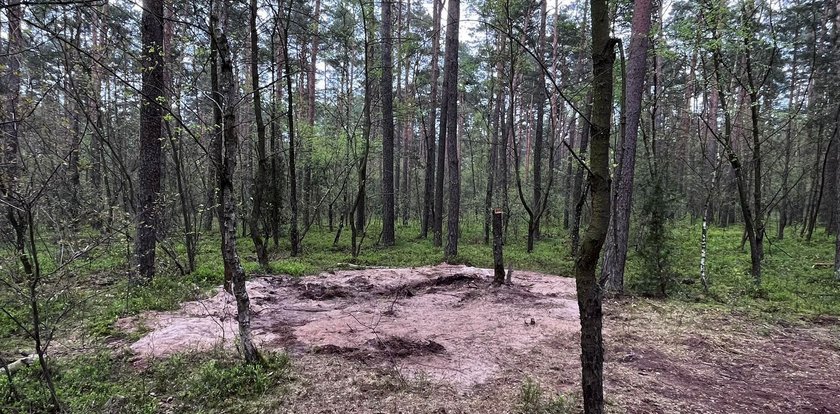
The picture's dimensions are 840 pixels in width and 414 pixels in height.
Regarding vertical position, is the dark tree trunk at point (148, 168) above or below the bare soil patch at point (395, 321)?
above

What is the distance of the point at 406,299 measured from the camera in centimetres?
723

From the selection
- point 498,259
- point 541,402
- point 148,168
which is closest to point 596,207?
point 541,402

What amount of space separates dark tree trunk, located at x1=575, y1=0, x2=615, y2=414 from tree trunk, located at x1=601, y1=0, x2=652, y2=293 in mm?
4310

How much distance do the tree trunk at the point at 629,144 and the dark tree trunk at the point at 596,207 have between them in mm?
A: 4310

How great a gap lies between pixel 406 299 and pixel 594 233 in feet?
16.6

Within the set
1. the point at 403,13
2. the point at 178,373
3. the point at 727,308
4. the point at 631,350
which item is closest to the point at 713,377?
the point at 631,350

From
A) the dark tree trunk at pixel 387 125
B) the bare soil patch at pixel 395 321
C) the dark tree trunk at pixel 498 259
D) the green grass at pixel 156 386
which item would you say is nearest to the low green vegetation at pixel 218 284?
the green grass at pixel 156 386

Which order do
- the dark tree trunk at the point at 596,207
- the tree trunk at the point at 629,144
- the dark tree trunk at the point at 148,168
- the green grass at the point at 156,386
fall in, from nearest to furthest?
the dark tree trunk at the point at 596,207, the green grass at the point at 156,386, the tree trunk at the point at 629,144, the dark tree trunk at the point at 148,168

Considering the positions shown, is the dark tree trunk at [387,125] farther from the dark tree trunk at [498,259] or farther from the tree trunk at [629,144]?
the tree trunk at [629,144]

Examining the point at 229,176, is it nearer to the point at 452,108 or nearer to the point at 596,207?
the point at 596,207

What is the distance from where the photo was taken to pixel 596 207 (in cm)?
259

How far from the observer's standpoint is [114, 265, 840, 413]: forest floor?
3592mm

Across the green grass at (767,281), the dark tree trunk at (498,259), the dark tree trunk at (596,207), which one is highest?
the dark tree trunk at (596,207)

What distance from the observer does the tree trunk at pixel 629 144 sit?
271 inches
